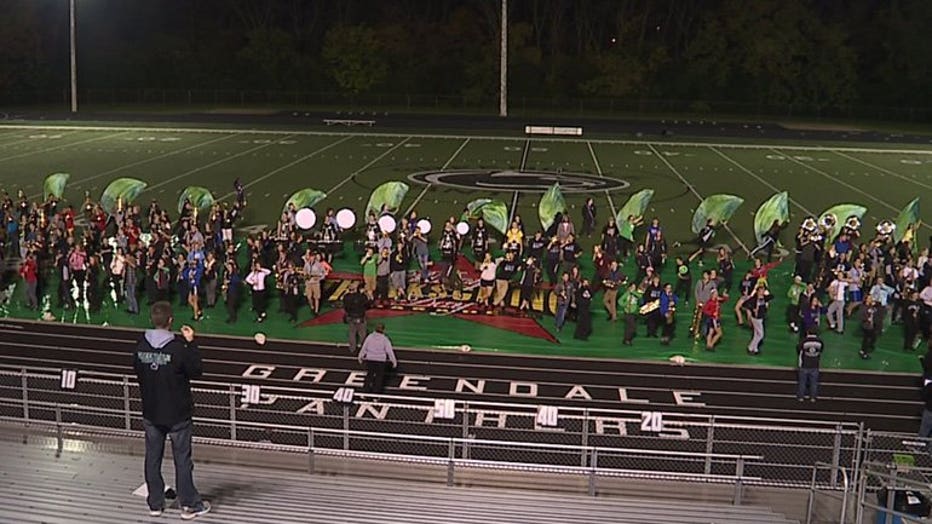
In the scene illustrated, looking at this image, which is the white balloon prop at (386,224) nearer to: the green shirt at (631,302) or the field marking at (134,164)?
the green shirt at (631,302)

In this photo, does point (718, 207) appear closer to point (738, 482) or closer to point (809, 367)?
point (809, 367)

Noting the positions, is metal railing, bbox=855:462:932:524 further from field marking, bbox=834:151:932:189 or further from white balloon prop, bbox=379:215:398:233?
field marking, bbox=834:151:932:189

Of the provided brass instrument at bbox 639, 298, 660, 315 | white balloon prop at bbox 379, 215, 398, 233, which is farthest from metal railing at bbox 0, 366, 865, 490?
white balloon prop at bbox 379, 215, 398, 233

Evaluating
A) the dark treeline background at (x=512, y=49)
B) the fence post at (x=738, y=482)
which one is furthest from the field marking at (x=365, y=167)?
the dark treeline background at (x=512, y=49)

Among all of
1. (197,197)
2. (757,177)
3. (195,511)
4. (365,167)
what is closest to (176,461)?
(195,511)

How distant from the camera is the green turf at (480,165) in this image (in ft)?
61.1

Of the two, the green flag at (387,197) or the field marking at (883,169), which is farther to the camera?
the field marking at (883,169)

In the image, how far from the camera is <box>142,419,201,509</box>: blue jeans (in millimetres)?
7691

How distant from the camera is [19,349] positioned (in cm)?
1750

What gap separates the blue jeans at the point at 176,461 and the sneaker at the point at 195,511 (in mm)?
39

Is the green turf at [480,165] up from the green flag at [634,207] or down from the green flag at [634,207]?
down

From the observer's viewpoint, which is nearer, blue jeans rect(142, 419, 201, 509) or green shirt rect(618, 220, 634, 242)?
blue jeans rect(142, 419, 201, 509)

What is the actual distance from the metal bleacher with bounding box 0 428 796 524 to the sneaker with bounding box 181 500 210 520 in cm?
6

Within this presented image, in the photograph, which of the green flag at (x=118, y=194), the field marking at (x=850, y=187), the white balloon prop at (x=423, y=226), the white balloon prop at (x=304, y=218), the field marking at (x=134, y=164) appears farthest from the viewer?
the field marking at (x=134, y=164)
